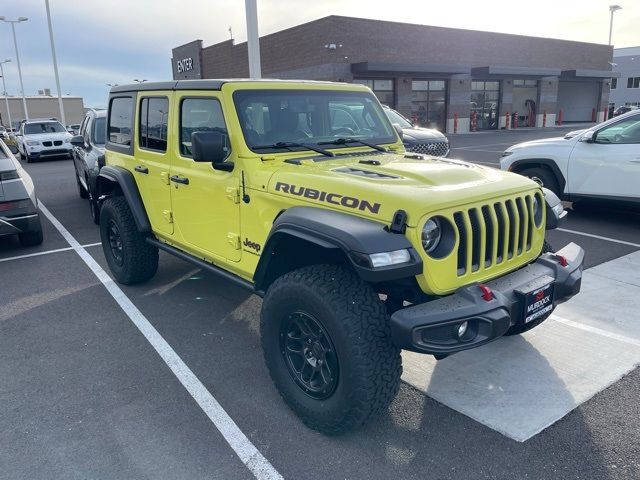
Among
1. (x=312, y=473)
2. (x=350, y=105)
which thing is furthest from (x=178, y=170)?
(x=312, y=473)

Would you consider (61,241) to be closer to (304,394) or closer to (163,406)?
(163,406)

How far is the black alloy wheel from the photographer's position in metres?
2.87

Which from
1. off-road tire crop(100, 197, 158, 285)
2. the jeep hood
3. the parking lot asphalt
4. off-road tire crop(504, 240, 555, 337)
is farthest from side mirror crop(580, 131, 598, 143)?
off-road tire crop(100, 197, 158, 285)

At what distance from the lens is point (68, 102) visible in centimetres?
8256

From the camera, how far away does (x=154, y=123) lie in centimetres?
459

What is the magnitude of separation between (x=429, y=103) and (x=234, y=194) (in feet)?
96.8

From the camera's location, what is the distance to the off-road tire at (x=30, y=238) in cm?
701

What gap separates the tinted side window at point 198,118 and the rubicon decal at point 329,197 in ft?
2.63

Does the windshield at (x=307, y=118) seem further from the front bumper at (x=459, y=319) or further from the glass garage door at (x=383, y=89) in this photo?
the glass garage door at (x=383, y=89)

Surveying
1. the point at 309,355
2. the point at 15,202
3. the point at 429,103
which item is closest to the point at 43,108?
the point at 429,103

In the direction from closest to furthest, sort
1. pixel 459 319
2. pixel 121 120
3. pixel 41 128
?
pixel 459 319
pixel 121 120
pixel 41 128

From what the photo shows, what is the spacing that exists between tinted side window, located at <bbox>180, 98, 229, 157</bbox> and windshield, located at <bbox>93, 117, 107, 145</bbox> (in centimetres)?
537

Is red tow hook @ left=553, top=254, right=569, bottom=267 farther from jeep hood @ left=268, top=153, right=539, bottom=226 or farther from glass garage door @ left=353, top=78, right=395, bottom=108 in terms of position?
glass garage door @ left=353, top=78, right=395, bottom=108

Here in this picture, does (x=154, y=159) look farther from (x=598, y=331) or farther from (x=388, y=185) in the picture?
(x=598, y=331)
